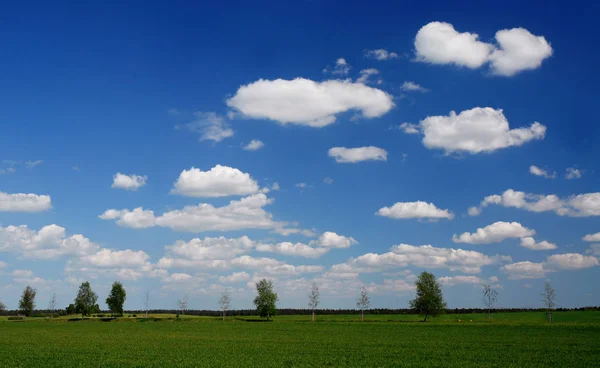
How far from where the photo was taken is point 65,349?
52.2 meters

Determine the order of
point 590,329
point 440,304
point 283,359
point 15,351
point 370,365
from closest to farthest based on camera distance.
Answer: point 370,365 → point 283,359 → point 15,351 → point 590,329 → point 440,304

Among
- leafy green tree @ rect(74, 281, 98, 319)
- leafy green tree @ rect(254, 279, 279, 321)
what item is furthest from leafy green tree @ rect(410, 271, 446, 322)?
leafy green tree @ rect(74, 281, 98, 319)

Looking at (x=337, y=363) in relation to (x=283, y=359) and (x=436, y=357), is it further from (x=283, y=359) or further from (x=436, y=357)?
(x=436, y=357)

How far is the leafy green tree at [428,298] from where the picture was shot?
14512 centimetres

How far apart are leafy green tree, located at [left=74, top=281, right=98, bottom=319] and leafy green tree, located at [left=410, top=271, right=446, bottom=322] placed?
126411mm

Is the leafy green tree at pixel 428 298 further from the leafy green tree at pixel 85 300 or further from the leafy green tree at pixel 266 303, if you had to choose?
the leafy green tree at pixel 85 300

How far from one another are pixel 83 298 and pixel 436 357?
184 metres

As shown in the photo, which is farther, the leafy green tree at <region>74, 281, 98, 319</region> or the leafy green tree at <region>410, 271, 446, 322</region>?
the leafy green tree at <region>74, 281, 98, 319</region>

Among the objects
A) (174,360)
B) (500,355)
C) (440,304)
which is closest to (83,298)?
(440,304)

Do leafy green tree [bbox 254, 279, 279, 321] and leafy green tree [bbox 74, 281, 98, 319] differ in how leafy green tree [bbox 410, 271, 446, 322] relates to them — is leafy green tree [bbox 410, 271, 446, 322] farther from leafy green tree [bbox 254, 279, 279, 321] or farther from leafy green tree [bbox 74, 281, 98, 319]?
leafy green tree [bbox 74, 281, 98, 319]

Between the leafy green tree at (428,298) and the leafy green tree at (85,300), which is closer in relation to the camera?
the leafy green tree at (428,298)

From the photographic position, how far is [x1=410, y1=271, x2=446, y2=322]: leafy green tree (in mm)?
145125

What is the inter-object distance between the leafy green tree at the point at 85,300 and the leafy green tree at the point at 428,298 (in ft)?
415

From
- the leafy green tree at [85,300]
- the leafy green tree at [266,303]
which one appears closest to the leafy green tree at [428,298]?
the leafy green tree at [266,303]
